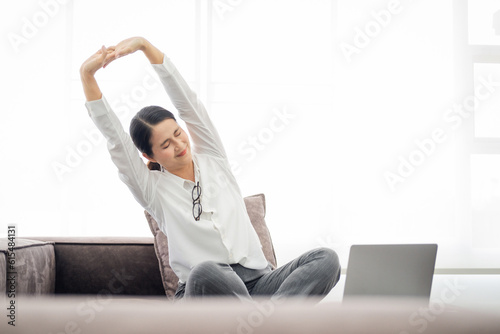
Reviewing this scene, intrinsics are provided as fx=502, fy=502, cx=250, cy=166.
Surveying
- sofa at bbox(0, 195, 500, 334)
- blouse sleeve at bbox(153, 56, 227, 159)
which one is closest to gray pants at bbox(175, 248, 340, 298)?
blouse sleeve at bbox(153, 56, 227, 159)

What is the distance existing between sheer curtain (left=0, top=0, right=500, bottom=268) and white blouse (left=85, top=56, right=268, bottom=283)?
44.0 inches

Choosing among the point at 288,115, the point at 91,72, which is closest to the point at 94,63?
the point at 91,72

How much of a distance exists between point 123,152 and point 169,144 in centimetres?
16

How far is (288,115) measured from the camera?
9.76 ft

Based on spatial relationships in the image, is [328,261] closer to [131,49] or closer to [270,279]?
[270,279]

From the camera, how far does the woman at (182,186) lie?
155cm

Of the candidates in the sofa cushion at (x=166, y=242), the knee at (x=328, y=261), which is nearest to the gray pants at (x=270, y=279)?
the knee at (x=328, y=261)

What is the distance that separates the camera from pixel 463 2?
3070mm

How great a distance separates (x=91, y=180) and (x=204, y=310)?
8.28 feet

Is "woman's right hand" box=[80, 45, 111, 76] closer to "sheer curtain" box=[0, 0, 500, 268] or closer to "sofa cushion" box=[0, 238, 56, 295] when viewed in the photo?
"sofa cushion" box=[0, 238, 56, 295]

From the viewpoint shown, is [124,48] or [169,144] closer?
[124,48]

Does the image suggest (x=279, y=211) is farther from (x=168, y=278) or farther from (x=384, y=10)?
(x=384, y=10)

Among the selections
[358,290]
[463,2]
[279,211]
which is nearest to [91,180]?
[279,211]

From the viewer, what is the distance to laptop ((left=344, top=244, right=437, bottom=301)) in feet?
4.35
